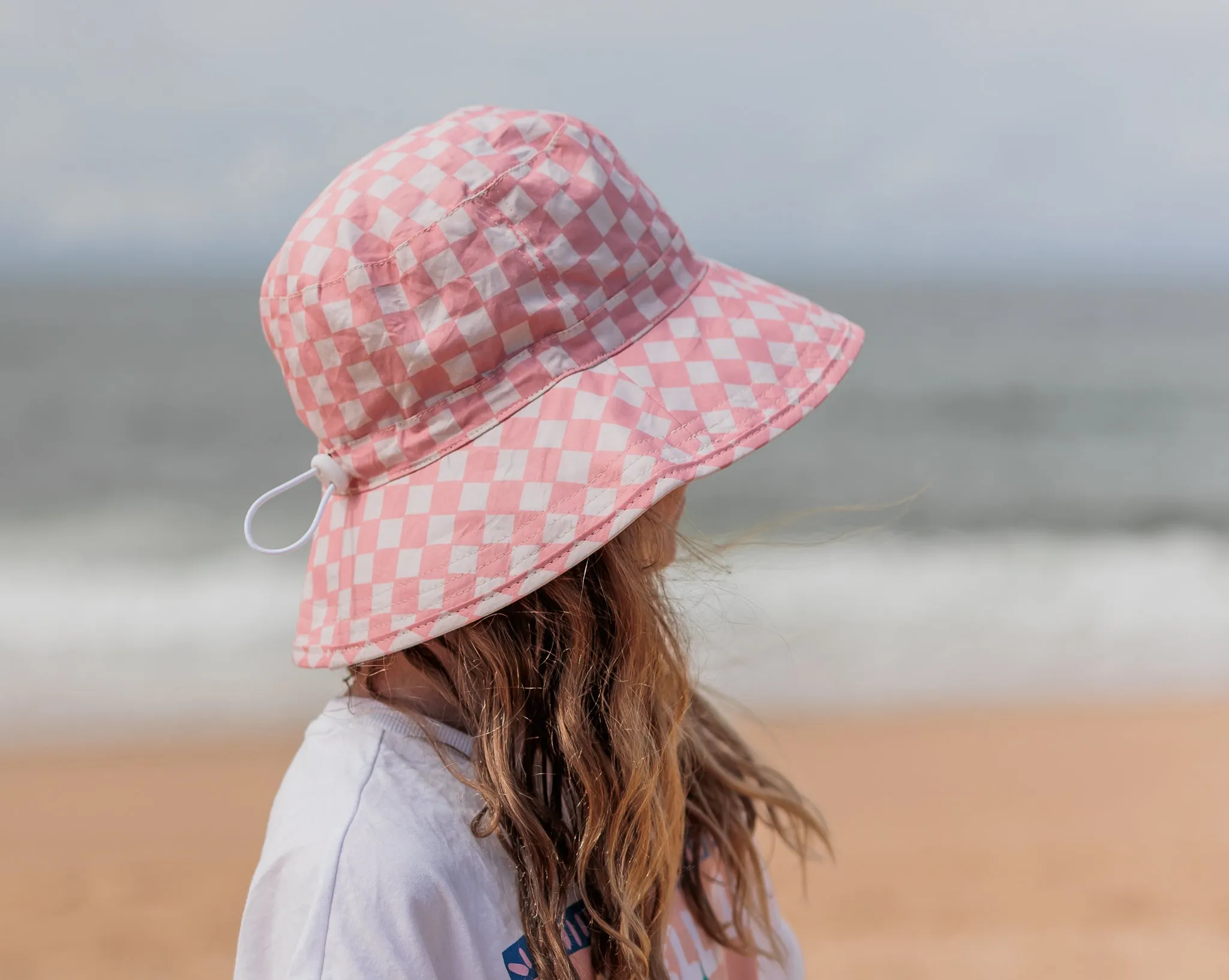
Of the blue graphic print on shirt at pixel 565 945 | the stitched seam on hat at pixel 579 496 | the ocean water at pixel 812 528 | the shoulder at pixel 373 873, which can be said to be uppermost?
the stitched seam on hat at pixel 579 496

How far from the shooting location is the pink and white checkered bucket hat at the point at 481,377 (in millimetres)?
895

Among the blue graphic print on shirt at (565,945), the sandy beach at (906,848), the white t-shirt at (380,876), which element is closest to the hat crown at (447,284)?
the white t-shirt at (380,876)

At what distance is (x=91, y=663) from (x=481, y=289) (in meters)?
5.15

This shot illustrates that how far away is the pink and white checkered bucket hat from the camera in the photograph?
2.93ft

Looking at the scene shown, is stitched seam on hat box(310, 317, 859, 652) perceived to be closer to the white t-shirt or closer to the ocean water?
the white t-shirt

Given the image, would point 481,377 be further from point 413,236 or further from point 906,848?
point 906,848

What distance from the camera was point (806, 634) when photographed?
5.50m

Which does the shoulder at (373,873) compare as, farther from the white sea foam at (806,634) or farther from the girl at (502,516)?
the white sea foam at (806,634)

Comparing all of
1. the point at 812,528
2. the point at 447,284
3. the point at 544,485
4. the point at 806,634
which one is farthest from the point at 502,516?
the point at 812,528

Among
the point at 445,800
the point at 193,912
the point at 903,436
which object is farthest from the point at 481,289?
the point at 903,436

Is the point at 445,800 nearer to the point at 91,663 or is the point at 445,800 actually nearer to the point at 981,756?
the point at 981,756

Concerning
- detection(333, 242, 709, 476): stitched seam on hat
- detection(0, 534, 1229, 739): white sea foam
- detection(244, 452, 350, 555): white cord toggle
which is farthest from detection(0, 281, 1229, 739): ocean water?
detection(244, 452, 350, 555): white cord toggle

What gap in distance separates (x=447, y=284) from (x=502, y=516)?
210mm

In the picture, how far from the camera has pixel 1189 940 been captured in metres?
3.12
